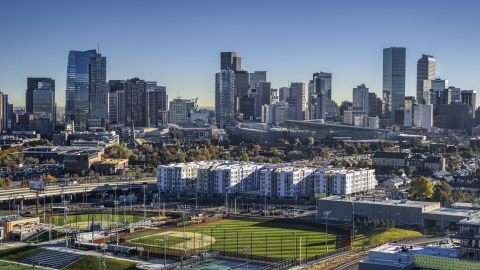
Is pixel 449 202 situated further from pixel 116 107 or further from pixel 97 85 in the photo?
pixel 97 85

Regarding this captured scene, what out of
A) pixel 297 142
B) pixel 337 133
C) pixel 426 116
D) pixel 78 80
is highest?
pixel 78 80

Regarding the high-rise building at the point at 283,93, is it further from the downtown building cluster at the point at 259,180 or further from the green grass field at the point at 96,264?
the green grass field at the point at 96,264

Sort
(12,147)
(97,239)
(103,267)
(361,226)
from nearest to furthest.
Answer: (103,267) < (97,239) < (361,226) < (12,147)

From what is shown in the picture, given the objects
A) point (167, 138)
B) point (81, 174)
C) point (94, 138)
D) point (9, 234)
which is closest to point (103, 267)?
point (9, 234)

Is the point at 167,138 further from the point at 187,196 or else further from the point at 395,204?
the point at 395,204

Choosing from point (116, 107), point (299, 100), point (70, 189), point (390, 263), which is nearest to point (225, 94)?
point (299, 100)
